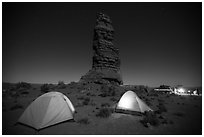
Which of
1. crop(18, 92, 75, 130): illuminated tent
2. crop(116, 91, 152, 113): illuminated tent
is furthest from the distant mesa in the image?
crop(18, 92, 75, 130): illuminated tent

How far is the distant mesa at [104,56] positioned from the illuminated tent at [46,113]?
2752cm

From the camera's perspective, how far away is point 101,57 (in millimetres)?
39500

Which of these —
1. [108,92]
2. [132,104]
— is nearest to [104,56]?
[108,92]

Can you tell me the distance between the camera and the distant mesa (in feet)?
120

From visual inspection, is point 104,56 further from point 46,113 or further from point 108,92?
point 46,113

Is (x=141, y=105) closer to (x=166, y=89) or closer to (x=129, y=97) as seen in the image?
(x=129, y=97)

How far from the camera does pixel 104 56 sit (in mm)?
39594

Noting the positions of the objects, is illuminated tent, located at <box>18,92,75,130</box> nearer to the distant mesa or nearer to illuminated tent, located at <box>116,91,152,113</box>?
illuminated tent, located at <box>116,91,152,113</box>

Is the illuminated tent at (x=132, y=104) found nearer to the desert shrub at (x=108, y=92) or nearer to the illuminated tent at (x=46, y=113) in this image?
the illuminated tent at (x=46, y=113)

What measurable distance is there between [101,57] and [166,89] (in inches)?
844

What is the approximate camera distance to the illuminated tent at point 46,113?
629 centimetres

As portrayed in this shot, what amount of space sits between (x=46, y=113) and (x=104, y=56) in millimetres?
33996

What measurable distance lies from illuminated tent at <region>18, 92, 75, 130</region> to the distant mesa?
27519mm

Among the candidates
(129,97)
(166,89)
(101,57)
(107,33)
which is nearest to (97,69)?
(101,57)
